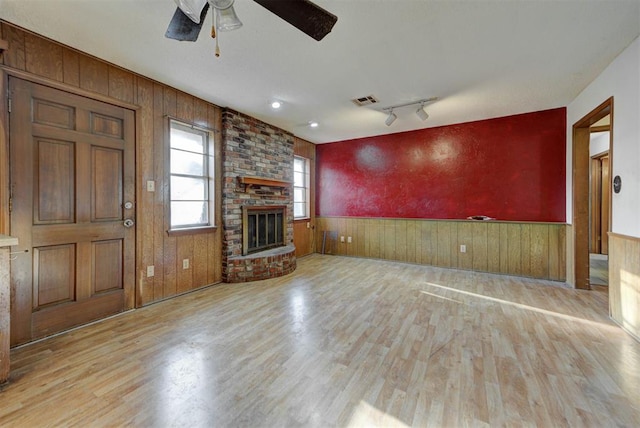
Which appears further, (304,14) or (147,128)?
(147,128)

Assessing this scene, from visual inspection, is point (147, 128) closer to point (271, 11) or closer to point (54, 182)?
point (54, 182)

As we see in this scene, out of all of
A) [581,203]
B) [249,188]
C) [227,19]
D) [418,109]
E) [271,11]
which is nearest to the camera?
[271,11]

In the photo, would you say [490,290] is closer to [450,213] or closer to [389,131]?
[450,213]

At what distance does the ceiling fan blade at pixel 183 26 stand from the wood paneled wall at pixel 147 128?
4.91 ft

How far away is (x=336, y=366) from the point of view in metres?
1.92

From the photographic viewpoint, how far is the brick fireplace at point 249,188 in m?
3.93

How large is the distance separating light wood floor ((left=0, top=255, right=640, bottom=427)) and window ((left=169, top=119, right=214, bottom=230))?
3.63ft

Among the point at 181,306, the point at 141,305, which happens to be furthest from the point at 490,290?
the point at 141,305

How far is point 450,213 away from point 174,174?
4408 mm

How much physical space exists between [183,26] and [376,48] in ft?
5.18

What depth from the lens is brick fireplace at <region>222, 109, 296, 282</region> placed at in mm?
3930

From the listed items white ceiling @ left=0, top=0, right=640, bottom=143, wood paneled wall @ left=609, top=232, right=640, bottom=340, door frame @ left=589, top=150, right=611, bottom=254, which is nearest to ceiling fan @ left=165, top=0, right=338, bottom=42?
white ceiling @ left=0, top=0, right=640, bottom=143

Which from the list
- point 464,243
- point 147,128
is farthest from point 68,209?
point 464,243

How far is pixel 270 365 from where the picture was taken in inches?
76.2
